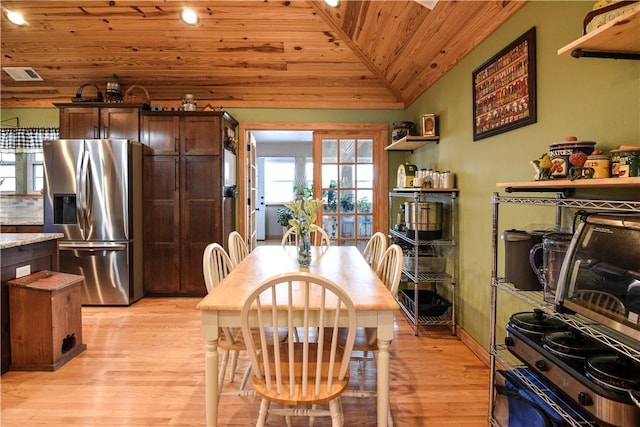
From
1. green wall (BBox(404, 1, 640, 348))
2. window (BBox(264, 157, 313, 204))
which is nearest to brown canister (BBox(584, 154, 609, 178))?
green wall (BBox(404, 1, 640, 348))

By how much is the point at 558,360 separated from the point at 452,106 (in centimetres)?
239

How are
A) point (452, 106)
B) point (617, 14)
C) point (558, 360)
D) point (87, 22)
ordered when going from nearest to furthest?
1. point (617, 14)
2. point (558, 360)
3. point (452, 106)
4. point (87, 22)

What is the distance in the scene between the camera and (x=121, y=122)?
4113mm

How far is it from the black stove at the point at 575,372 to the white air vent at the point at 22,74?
528 centimetres

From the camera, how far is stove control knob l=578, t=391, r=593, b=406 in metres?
1.15

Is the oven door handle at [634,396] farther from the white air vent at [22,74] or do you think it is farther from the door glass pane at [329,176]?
the white air vent at [22,74]

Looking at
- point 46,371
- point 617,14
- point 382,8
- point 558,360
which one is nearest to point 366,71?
point 382,8

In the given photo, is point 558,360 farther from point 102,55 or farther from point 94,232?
point 102,55

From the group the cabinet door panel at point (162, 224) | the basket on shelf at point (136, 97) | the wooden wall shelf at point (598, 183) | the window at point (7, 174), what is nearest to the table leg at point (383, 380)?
the wooden wall shelf at point (598, 183)

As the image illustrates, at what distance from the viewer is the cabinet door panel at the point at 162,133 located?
13.5ft

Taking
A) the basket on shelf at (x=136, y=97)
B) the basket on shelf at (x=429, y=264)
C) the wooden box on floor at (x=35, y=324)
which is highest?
the basket on shelf at (x=136, y=97)

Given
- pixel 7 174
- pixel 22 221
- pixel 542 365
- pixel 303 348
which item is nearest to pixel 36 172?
pixel 7 174

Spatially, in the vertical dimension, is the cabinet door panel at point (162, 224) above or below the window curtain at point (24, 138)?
below

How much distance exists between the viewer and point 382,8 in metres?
2.96
